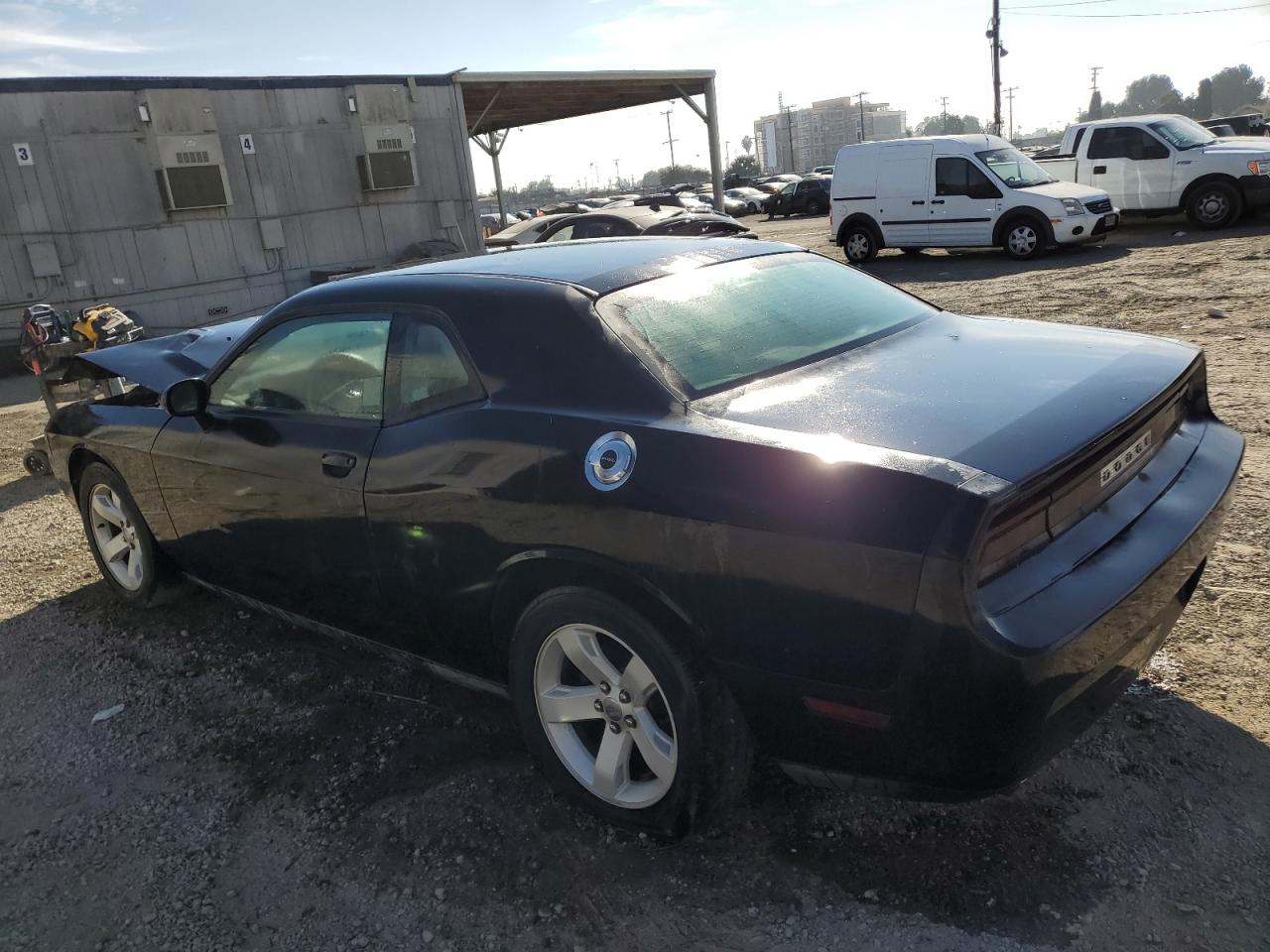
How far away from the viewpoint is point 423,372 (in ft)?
9.57

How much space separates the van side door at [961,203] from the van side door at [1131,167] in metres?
2.85

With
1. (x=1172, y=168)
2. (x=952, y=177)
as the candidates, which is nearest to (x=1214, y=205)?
(x=1172, y=168)

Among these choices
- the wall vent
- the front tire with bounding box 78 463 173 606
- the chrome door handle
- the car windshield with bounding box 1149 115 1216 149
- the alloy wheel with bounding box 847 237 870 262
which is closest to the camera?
the chrome door handle

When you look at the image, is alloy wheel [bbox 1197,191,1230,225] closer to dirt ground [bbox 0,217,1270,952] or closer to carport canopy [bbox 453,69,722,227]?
carport canopy [bbox 453,69,722,227]

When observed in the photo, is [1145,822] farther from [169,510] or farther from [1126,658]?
[169,510]

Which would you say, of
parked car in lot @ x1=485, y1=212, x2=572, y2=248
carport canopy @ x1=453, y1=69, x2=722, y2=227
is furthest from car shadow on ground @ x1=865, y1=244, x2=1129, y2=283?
carport canopy @ x1=453, y1=69, x2=722, y2=227

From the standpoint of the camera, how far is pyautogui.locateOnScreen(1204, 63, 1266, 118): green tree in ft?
435

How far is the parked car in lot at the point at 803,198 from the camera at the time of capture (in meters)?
33.8

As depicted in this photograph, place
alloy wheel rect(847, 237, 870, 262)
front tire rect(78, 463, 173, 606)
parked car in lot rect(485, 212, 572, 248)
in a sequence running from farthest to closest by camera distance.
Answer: alloy wheel rect(847, 237, 870, 262) → parked car in lot rect(485, 212, 572, 248) → front tire rect(78, 463, 173, 606)

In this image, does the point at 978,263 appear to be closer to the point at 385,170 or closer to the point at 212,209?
the point at 385,170

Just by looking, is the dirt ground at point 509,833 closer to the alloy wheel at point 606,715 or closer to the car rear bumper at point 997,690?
the alloy wheel at point 606,715

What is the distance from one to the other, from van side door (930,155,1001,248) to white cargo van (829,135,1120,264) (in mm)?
15

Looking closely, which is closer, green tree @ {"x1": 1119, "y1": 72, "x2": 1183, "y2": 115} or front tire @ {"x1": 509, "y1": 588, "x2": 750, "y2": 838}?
front tire @ {"x1": 509, "y1": 588, "x2": 750, "y2": 838}

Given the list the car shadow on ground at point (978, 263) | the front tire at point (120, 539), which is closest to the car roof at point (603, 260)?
the front tire at point (120, 539)
